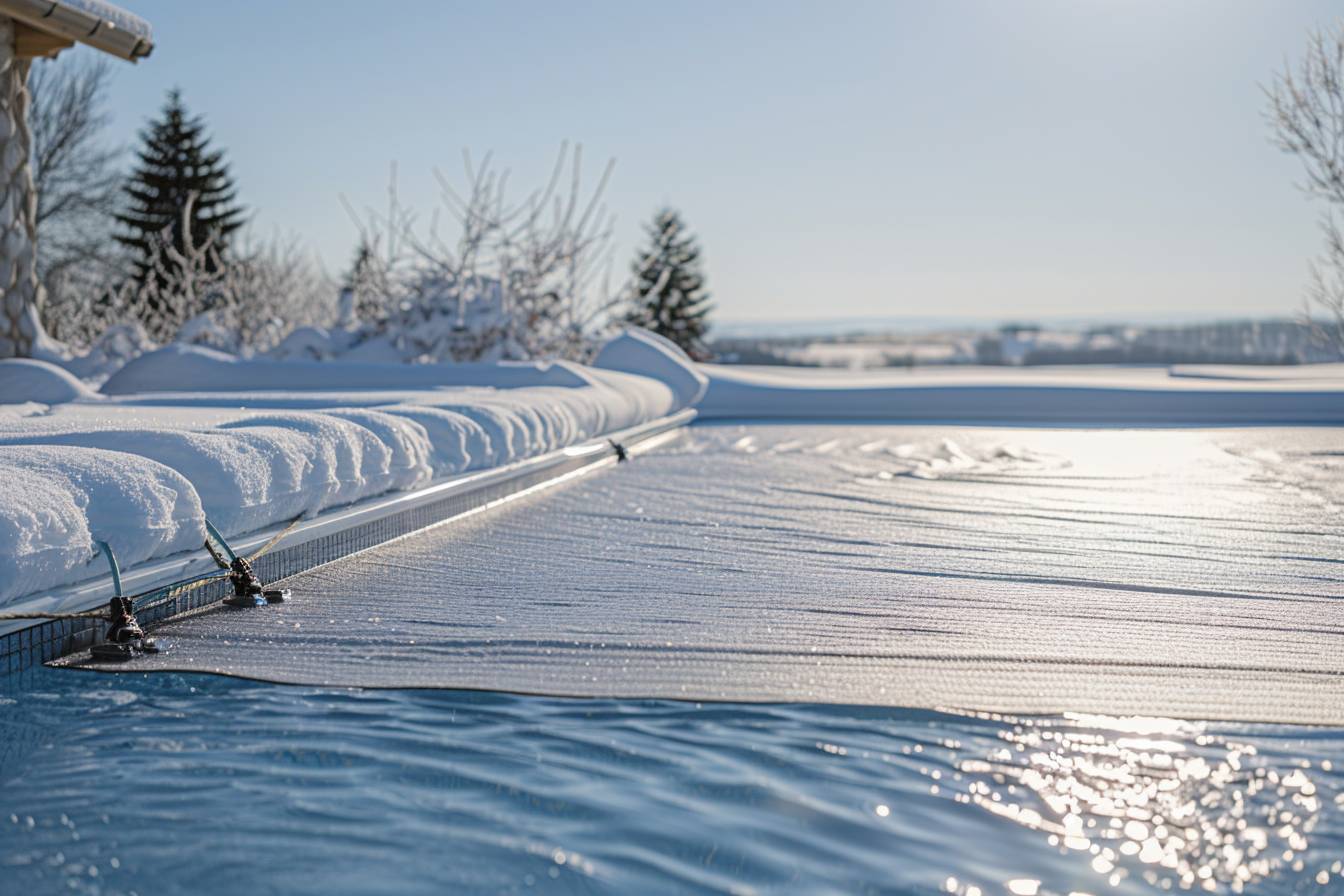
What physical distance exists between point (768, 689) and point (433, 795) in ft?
1.59

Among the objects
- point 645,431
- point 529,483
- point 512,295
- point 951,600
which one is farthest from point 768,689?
point 512,295

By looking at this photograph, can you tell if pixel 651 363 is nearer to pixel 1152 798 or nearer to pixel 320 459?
pixel 320 459

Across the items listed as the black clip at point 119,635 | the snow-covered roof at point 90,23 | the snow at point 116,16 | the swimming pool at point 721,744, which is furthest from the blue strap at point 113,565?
the snow at point 116,16

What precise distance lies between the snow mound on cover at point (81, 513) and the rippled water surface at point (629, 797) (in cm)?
16

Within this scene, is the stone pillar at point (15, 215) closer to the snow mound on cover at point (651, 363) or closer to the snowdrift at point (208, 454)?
the snowdrift at point (208, 454)

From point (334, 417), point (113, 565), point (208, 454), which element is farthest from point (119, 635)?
point (334, 417)

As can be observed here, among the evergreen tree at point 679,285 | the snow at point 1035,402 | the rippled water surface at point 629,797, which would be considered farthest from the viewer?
the evergreen tree at point 679,285

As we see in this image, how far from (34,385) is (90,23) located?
4.46 feet

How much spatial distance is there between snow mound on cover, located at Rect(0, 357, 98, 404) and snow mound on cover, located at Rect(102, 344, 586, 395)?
124 cm

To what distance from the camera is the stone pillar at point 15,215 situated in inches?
176

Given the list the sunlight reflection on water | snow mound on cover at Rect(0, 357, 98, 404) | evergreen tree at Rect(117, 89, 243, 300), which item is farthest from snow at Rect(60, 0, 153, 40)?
evergreen tree at Rect(117, 89, 243, 300)

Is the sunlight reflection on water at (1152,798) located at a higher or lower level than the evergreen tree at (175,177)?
lower

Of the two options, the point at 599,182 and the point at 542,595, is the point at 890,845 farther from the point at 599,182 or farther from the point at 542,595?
the point at 599,182

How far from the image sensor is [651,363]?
716 cm
